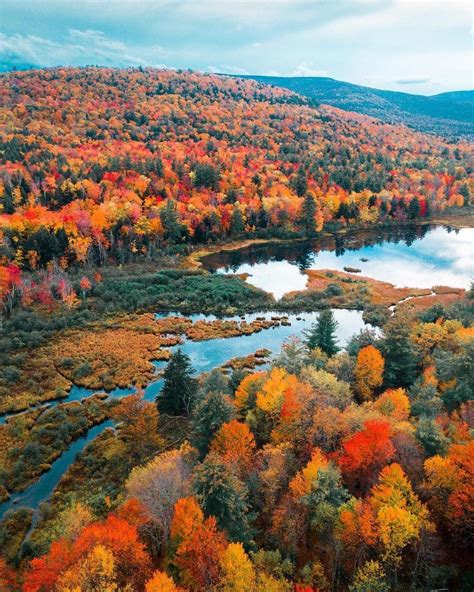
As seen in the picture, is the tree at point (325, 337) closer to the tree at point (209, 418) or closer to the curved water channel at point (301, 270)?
the curved water channel at point (301, 270)

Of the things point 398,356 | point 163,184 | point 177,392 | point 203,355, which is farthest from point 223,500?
point 163,184

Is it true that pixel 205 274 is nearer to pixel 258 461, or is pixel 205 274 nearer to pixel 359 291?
pixel 359 291

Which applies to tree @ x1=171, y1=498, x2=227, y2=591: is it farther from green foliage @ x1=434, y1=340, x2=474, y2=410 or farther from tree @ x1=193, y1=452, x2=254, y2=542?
green foliage @ x1=434, y1=340, x2=474, y2=410

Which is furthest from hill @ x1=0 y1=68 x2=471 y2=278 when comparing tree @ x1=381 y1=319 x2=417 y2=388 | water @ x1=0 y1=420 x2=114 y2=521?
tree @ x1=381 y1=319 x2=417 y2=388

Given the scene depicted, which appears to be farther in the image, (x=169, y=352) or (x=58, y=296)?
(x=58, y=296)

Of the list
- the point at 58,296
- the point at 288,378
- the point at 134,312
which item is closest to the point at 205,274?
the point at 134,312

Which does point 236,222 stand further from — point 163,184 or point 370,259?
point 370,259

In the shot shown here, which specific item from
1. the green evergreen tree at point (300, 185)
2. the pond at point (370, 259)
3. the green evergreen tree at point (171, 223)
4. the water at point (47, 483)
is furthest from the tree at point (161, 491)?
the green evergreen tree at point (300, 185)
